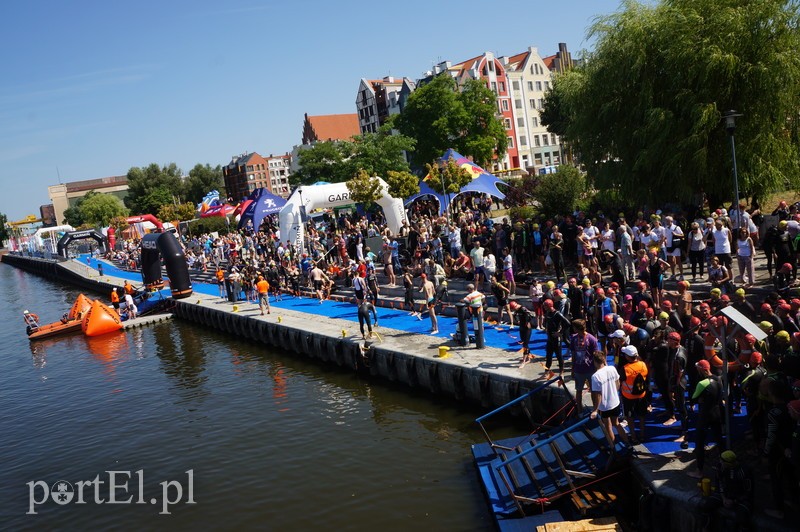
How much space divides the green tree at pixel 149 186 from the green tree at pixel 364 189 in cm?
8879

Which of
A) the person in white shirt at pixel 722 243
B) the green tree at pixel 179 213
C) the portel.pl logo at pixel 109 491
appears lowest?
the portel.pl logo at pixel 109 491

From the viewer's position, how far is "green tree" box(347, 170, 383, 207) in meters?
28.2

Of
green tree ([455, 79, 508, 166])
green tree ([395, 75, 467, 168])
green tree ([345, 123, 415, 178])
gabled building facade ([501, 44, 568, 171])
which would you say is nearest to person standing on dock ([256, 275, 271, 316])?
green tree ([345, 123, 415, 178])

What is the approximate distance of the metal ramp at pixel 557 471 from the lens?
384 inches

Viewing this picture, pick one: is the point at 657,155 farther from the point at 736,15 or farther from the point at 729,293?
the point at 729,293

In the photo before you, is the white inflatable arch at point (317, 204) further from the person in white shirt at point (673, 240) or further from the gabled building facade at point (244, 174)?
the gabled building facade at point (244, 174)

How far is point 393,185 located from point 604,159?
9.88 m

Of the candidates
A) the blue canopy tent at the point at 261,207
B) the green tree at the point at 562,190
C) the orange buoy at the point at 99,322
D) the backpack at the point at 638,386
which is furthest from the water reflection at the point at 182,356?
the green tree at the point at 562,190

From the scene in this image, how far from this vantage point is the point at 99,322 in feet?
108

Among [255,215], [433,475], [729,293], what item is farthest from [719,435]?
[255,215]

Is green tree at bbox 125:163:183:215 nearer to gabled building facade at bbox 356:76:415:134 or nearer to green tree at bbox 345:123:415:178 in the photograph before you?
gabled building facade at bbox 356:76:415:134

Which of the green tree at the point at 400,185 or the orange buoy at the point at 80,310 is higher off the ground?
the green tree at the point at 400,185

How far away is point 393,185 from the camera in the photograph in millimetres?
30203

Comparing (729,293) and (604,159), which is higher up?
(604,159)
